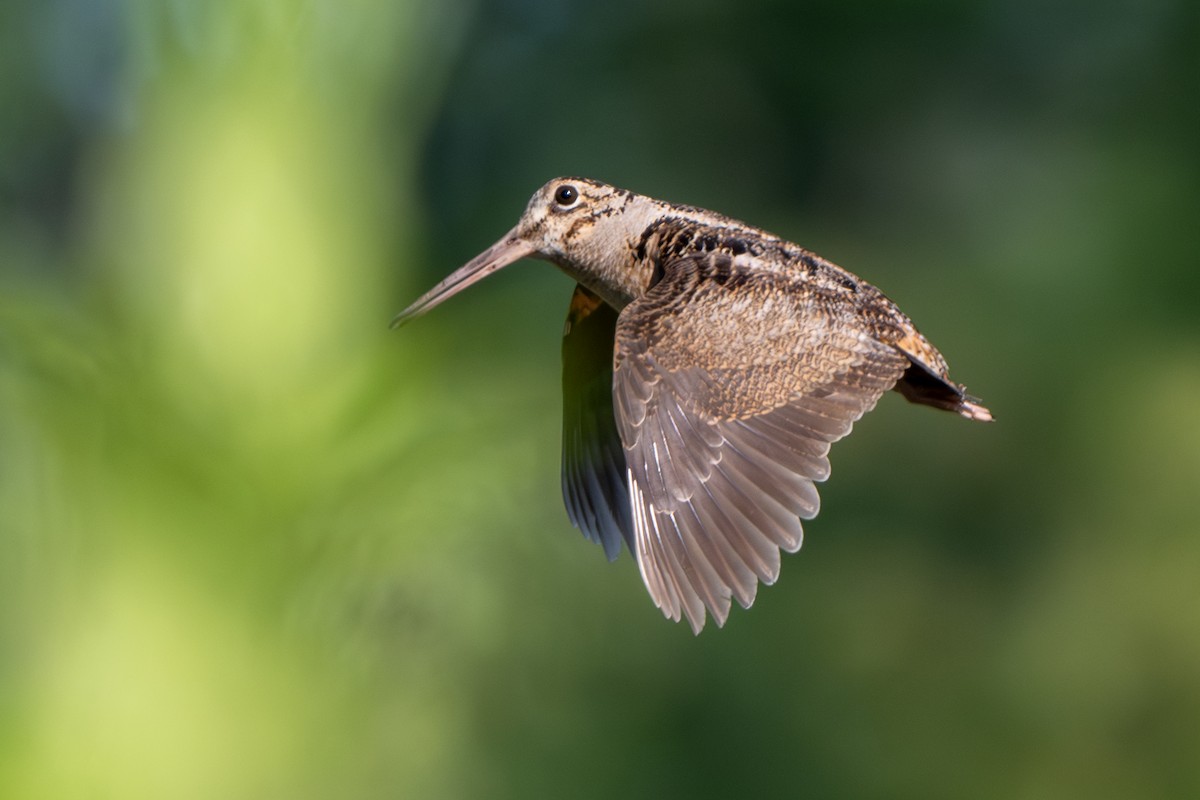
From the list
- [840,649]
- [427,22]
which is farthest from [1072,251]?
[427,22]

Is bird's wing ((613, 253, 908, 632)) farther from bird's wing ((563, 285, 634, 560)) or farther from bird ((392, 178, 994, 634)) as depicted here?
bird's wing ((563, 285, 634, 560))

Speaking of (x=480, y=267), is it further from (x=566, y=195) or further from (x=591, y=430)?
(x=591, y=430)

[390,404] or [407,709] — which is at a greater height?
[390,404]

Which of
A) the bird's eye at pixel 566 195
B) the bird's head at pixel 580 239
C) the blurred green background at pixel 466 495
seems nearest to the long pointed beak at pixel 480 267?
the bird's head at pixel 580 239

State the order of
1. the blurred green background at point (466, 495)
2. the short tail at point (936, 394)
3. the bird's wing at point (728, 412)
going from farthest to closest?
the blurred green background at point (466, 495) → the short tail at point (936, 394) → the bird's wing at point (728, 412)

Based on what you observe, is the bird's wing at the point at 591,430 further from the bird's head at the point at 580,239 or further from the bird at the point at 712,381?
the bird's head at the point at 580,239

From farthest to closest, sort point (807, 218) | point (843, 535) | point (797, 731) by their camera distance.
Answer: point (807, 218), point (843, 535), point (797, 731)

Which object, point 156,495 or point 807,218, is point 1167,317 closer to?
point 807,218
